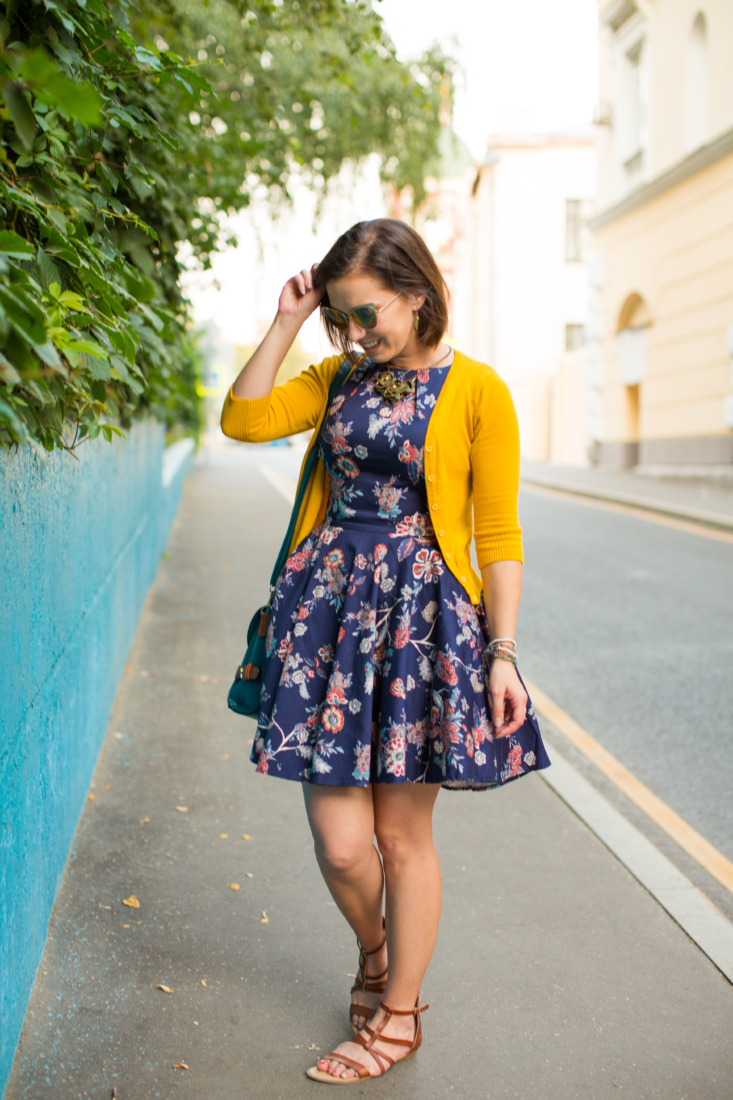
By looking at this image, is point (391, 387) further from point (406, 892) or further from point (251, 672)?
point (406, 892)

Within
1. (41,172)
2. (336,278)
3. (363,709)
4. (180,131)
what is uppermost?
(180,131)

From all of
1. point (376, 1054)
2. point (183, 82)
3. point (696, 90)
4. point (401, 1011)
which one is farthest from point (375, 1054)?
point (696, 90)

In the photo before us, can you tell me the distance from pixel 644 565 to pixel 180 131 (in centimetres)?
719

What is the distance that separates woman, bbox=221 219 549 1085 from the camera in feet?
7.86

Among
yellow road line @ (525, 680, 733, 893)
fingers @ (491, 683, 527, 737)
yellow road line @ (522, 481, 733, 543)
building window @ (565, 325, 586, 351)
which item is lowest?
yellow road line @ (525, 680, 733, 893)

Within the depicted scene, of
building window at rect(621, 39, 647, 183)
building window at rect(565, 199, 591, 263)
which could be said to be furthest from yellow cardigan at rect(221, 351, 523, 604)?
building window at rect(565, 199, 591, 263)

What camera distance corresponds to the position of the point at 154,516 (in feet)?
28.0

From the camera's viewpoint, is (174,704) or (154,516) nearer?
(174,704)

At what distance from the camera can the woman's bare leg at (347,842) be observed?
8.05 ft

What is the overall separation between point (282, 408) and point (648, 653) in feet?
15.6

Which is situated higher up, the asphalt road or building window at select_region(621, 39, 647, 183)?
building window at select_region(621, 39, 647, 183)

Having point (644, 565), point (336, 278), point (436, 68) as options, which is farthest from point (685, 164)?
point (336, 278)

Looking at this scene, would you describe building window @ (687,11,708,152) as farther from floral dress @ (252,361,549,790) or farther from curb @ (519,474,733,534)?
floral dress @ (252,361,549,790)

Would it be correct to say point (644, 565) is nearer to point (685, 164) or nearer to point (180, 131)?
point (180, 131)
